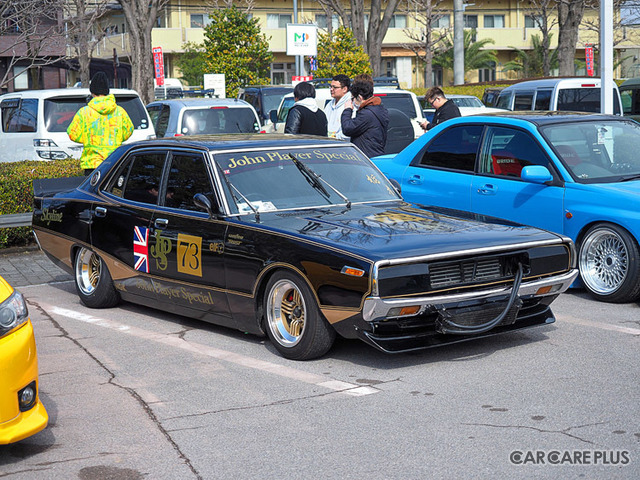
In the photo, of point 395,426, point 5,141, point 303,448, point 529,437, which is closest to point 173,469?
point 303,448

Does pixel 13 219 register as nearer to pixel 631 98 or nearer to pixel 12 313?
pixel 12 313

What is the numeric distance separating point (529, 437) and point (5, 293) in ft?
9.00

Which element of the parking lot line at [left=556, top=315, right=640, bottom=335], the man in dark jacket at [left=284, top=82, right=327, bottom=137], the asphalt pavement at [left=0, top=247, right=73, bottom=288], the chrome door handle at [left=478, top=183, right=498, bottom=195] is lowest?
the asphalt pavement at [left=0, top=247, right=73, bottom=288]

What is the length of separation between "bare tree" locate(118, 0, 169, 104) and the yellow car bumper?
906 inches

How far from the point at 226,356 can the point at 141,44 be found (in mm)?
22040

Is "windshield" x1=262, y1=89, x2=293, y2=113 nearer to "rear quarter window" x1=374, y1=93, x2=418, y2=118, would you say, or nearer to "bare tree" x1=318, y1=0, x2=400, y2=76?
"rear quarter window" x1=374, y1=93, x2=418, y2=118

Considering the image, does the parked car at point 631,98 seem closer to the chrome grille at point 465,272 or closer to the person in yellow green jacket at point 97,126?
the person in yellow green jacket at point 97,126

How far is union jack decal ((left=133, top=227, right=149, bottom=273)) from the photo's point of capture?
293 inches

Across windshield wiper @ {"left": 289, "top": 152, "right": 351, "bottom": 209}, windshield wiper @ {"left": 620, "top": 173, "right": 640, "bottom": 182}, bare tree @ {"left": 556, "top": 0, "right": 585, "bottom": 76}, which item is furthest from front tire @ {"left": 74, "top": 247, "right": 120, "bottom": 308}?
bare tree @ {"left": 556, "top": 0, "right": 585, "bottom": 76}

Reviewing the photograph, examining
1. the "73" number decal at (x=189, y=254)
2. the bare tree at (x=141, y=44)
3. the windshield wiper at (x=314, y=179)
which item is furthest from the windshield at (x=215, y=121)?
the bare tree at (x=141, y=44)

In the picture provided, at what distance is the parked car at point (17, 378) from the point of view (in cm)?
438

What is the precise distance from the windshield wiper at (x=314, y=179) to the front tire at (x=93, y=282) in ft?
6.67

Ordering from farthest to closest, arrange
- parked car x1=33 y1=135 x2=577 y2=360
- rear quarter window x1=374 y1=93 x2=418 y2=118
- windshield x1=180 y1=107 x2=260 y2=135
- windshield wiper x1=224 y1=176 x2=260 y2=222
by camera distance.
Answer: rear quarter window x1=374 y1=93 x2=418 y2=118, windshield x1=180 y1=107 x2=260 y2=135, windshield wiper x1=224 y1=176 x2=260 y2=222, parked car x1=33 y1=135 x2=577 y2=360

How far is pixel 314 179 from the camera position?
7195mm
